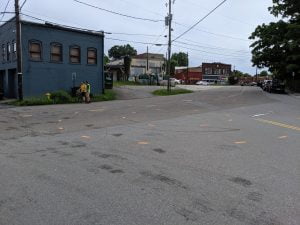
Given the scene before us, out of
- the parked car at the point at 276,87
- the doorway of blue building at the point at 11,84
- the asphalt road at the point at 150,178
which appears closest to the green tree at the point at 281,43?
the parked car at the point at 276,87

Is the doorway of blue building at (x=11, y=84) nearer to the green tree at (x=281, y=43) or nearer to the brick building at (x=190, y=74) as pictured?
the green tree at (x=281, y=43)

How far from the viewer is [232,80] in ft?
394

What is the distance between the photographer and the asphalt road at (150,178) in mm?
5542

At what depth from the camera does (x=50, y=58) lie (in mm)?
35594

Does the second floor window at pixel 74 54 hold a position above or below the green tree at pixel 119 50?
below

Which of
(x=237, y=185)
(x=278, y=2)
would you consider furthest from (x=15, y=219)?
(x=278, y=2)

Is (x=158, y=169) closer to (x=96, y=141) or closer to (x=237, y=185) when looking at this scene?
(x=237, y=185)

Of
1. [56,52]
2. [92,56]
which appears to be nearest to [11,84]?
[56,52]

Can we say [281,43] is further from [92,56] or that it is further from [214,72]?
[214,72]

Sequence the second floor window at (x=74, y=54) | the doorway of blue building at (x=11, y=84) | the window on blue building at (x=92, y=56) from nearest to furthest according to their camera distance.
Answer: the doorway of blue building at (x=11, y=84)
the second floor window at (x=74, y=54)
the window on blue building at (x=92, y=56)

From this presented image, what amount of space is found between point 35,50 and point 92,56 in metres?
6.28

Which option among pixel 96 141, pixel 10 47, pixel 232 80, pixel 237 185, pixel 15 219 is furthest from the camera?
pixel 232 80

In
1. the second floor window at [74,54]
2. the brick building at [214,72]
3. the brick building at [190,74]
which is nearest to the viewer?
the second floor window at [74,54]

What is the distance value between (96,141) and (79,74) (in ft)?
88.2
